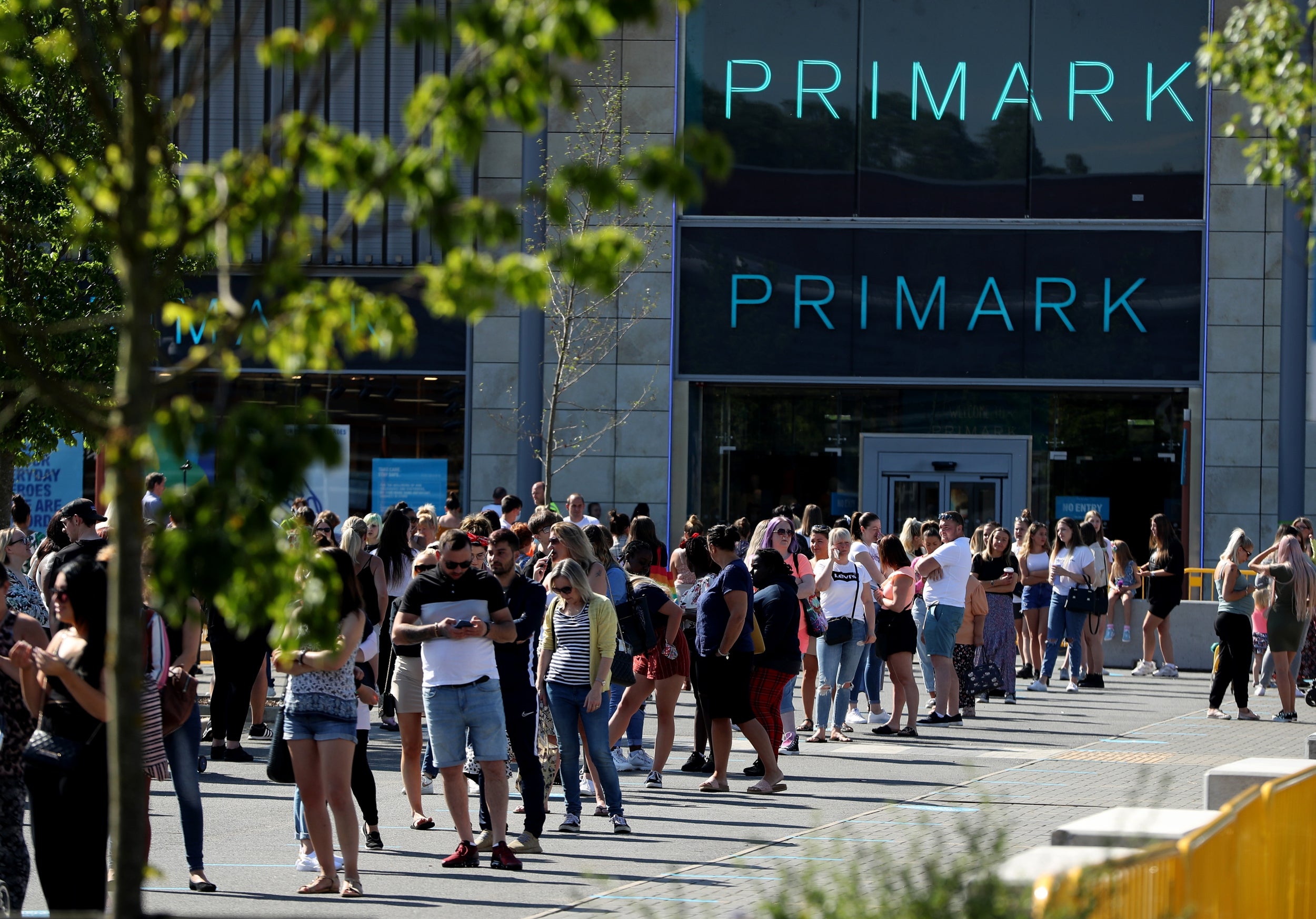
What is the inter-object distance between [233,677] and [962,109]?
17.2 meters

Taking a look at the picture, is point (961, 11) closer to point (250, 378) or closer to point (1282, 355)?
point (1282, 355)

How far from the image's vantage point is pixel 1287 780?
637 centimetres

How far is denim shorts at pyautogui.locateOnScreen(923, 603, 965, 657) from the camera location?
629 inches

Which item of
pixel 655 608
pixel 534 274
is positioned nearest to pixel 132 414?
pixel 534 274

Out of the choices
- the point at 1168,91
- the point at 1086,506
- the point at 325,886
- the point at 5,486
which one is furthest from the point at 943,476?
the point at 325,886

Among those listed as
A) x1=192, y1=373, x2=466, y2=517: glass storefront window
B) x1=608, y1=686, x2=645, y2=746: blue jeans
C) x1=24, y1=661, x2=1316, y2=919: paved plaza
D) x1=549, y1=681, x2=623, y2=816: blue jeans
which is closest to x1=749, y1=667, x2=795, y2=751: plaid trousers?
x1=24, y1=661, x2=1316, y2=919: paved plaza

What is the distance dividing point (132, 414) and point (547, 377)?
23.3 metres

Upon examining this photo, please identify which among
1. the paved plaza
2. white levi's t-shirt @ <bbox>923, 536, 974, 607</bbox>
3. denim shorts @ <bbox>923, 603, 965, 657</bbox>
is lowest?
the paved plaza

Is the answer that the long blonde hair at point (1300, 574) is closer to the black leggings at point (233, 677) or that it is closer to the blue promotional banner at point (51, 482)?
the black leggings at point (233, 677)

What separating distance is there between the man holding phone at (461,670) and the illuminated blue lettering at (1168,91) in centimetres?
2028

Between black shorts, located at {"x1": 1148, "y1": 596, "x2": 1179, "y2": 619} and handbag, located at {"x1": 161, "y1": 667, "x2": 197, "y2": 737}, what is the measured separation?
50.8ft

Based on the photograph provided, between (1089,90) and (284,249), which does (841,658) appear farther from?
(1089,90)

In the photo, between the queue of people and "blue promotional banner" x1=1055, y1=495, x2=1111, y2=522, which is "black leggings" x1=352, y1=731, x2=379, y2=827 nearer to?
the queue of people

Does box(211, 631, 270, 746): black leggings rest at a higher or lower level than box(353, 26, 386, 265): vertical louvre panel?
lower
